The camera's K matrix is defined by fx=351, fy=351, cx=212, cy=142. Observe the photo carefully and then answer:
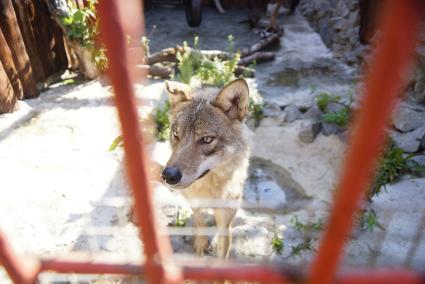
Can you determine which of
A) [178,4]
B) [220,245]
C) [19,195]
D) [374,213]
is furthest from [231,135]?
[178,4]

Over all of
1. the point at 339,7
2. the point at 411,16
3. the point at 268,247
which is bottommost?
the point at 268,247

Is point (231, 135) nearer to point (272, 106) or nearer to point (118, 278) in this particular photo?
point (118, 278)

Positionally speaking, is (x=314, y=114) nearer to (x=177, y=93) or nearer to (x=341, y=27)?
(x=177, y=93)

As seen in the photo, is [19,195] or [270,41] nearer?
[19,195]

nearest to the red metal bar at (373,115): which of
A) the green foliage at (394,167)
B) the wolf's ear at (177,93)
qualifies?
the wolf's ear at (177,93)

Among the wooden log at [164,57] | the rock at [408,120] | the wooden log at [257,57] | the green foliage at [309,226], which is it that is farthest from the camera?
the wooden log at [257,57]

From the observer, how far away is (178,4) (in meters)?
12.6

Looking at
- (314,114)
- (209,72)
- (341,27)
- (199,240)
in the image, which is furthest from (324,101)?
(341,27)

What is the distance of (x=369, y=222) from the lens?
12.1ft

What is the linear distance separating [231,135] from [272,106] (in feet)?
9.42

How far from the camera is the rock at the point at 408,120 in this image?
16.4 ft

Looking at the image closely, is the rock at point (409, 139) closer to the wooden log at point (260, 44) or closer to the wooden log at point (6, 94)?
the wooden log at point (260, 44)

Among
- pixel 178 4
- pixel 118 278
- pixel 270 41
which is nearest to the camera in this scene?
pixel 118 278

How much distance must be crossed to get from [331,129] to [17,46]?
17.5 feet
